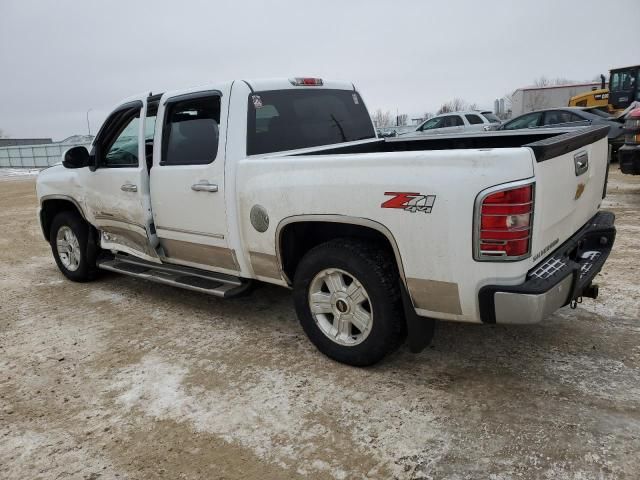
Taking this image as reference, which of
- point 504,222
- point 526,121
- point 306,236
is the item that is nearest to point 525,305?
point 504,222

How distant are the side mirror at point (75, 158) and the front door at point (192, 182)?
3.55ft

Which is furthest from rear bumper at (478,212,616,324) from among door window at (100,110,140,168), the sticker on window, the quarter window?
the quarter window

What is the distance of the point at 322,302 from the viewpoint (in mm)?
3510

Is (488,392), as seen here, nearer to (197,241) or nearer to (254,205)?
(254,205)

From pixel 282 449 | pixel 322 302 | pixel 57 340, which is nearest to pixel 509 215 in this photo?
pixel 322 302

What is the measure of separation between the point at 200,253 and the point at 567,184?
2.81m

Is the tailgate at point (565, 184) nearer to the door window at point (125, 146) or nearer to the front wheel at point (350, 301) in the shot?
the front wheel at point (350, 301)

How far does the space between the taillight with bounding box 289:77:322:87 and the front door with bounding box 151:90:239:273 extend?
722 mm

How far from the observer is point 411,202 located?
280 cm

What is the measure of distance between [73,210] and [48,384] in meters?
2.79

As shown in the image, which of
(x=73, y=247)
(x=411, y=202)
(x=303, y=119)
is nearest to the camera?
(x=411, y=202)

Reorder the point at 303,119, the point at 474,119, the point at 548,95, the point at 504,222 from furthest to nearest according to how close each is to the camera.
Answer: the point at 548,95
the point at 474,119
the point at 303,119
the point at 504,222

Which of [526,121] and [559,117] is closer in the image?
[559,117]

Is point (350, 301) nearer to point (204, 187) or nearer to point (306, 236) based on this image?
point (306, 236)
